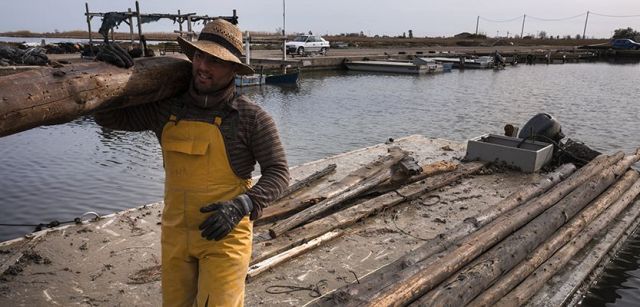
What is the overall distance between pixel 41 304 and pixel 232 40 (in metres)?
3.51

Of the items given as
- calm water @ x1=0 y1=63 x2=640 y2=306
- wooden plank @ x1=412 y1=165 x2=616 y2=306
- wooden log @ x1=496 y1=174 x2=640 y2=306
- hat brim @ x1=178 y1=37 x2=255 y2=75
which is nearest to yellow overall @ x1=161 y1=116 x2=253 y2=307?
hat brim @ x1=178 y1=37 x2=255 y2=75

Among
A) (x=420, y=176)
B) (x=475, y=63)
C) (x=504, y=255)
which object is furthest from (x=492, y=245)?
(x=475, y=63)

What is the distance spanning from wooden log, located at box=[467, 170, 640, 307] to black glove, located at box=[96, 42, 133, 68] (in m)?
3.87

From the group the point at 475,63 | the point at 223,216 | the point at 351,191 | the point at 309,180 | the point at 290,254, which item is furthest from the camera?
the point at 475,63

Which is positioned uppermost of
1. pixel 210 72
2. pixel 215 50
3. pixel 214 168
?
pixel 215 50

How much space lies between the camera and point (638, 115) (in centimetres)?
2188

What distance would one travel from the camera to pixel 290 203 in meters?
7.45

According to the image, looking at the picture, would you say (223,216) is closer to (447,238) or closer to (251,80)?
(447,238)

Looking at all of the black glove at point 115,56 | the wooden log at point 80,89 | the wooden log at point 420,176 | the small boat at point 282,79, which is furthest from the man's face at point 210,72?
Answer: the small boat at point 282,79

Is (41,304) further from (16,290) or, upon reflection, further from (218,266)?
(218,266)

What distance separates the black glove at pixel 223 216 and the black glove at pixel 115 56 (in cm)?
123

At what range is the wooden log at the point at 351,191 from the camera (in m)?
6.60

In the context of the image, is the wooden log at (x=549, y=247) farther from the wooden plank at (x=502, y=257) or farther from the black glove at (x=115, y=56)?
the black glove at (x=115, y=56)

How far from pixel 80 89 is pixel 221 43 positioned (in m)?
0.97
